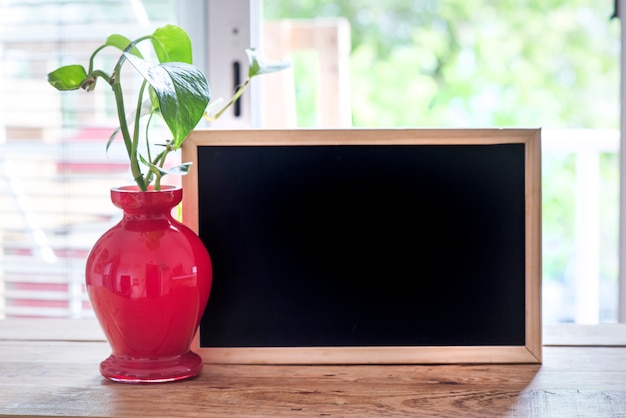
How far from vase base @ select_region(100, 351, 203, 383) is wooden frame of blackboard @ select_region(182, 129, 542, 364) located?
0.07m

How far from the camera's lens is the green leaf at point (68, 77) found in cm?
89

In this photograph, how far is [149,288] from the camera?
89 cm

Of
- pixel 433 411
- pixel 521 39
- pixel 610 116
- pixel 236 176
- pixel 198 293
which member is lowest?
pixel 433 411

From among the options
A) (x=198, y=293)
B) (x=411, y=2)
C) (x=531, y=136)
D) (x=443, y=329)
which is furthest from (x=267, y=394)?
(x=411, y=2)

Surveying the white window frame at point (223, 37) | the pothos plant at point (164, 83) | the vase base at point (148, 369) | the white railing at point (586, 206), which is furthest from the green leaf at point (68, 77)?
the white railing at point (586, 206)

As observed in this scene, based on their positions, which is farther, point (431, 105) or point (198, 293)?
point (431, 105)

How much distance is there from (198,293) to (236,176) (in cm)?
17

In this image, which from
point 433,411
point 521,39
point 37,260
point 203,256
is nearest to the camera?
point 433,411

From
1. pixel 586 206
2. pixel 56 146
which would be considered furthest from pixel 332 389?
pixel 586 206

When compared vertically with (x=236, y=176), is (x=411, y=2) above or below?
above

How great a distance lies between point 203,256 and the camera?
0.94 metres

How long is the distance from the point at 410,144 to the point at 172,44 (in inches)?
12.7

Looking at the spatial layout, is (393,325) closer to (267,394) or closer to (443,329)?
(443,329)

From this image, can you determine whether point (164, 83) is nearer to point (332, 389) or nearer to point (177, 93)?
point (177, 93)
